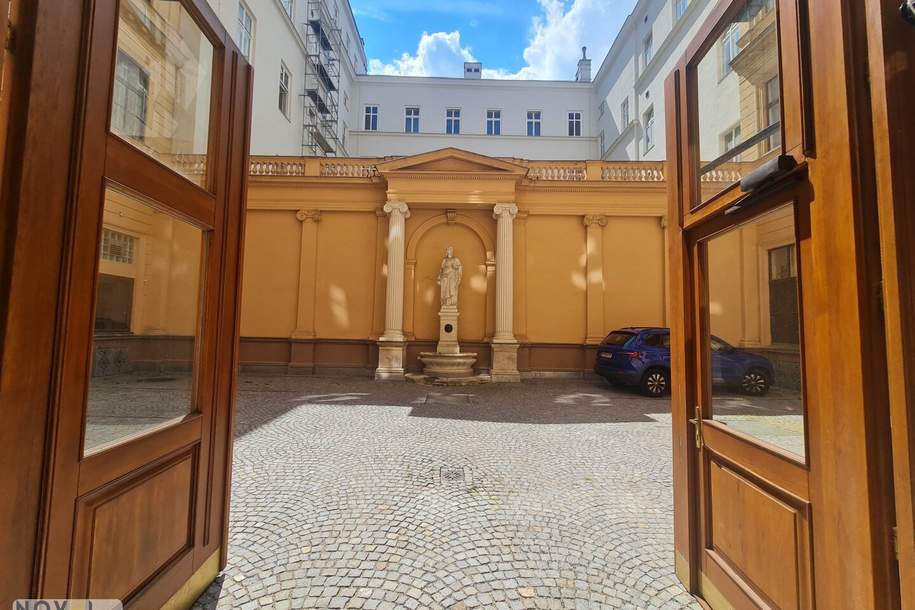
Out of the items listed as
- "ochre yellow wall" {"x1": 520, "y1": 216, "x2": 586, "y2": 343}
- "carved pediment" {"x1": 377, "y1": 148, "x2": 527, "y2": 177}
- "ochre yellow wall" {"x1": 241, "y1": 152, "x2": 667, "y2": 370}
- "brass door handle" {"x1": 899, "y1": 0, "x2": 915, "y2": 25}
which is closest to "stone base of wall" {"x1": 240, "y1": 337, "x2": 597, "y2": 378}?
"ochre yellow wall" {"x1": 241, "y1": 152, "x2": 667, "y2": 370}

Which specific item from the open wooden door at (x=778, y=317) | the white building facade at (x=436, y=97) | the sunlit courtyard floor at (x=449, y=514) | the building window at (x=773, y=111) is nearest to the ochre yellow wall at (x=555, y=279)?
the sunlit courtyard floor at (x=449, y=514)

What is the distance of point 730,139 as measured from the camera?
241 cm

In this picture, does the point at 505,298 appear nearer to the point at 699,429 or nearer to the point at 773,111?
the point at 699,429

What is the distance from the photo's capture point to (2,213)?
1300 mm

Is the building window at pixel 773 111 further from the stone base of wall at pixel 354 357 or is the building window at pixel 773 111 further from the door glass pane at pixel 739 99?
the stone base of wall at pixel 354 357

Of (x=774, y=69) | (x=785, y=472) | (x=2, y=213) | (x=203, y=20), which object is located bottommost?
(x=785, y=472)

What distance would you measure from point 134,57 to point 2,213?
1.15 metres

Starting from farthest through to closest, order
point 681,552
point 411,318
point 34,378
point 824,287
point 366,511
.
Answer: point 411,318 → point 366,511 → point 681,552 → point 824,287 → point 34,378

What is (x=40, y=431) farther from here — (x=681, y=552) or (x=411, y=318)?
(x=411, y=318)

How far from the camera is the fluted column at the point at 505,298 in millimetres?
11766

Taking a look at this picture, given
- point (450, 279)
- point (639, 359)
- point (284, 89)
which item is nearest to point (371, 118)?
point (284, 89)

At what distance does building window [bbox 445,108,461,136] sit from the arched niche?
15464 mm

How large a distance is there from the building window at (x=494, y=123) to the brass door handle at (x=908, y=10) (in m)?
27.0

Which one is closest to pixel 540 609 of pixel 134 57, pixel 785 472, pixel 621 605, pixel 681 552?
pixel 621 605
